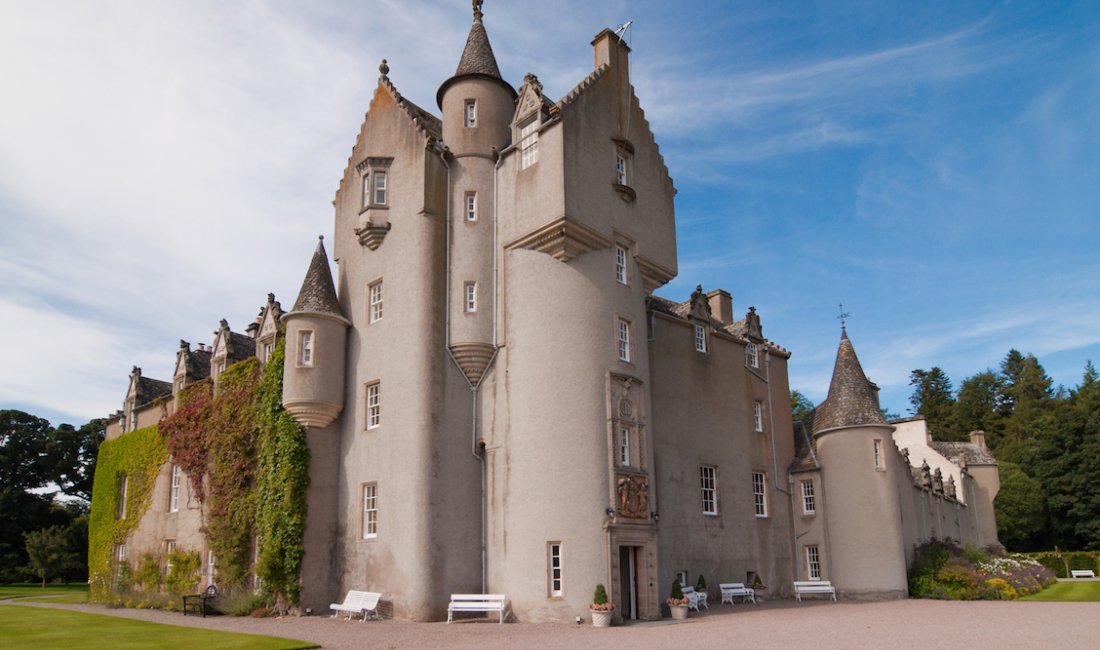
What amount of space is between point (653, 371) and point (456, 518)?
31.6ft

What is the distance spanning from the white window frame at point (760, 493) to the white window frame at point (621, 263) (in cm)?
1255

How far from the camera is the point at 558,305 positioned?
24.2 metres

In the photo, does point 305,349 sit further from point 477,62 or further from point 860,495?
point 860,495

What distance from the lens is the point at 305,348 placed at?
2698 centimetres

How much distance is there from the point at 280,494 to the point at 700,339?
56.8 feet

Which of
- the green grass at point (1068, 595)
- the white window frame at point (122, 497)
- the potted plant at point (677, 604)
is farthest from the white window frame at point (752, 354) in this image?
the white window frame at point (122, 497)

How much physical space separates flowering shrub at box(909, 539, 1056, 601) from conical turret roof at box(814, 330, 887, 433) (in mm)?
5902

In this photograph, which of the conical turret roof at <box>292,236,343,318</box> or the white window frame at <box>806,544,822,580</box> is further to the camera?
the white window frame at <box>806,544,822,580</box>

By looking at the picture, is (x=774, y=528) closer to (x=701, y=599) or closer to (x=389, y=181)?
(x=701, y=599)

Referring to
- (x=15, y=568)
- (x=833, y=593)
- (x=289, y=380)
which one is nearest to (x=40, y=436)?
(x=15, y=568)

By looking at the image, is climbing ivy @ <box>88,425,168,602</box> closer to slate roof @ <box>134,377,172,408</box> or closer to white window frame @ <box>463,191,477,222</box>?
slate roof @ <box>134,377,172,408</box>

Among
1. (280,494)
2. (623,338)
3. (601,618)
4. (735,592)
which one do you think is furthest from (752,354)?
(280,494)

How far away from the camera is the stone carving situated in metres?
23.0

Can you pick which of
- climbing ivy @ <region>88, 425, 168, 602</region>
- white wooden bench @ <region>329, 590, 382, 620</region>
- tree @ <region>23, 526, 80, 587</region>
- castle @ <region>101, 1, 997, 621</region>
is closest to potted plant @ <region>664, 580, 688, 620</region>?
castle @ <region>101, 1, 997, 621</region>
